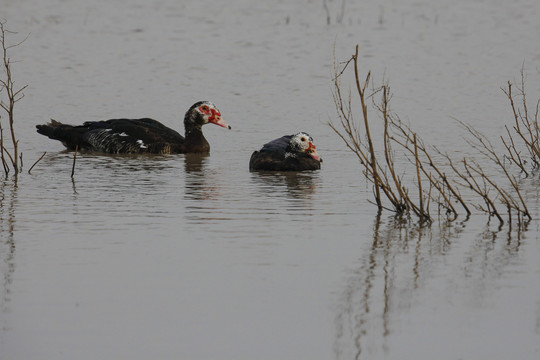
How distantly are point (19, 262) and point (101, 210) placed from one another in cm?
256

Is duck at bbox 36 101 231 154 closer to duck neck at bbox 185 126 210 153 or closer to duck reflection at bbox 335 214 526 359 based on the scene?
duck neck at bbox 185 126 210 153

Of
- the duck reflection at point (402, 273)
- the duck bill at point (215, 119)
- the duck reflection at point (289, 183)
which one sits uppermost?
the duck bill at point (215, 119)

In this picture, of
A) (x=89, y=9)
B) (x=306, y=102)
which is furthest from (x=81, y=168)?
(x=89, y=9)

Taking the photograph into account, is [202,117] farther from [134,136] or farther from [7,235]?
[7,235]

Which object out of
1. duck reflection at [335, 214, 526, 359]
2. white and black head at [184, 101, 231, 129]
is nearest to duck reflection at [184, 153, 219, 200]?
white and black head at [184, 101, 231, 129]

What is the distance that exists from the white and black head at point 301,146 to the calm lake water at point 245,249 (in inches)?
13.2

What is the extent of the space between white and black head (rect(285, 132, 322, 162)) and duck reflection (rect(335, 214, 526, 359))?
14.2 ft

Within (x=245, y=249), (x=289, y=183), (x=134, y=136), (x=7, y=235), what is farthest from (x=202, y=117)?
(x=245, y=249)

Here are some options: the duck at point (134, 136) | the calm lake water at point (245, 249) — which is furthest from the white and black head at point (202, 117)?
the calm lake water at point (245, 249)

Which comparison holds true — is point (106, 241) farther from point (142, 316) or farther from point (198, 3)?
point (198, 3)

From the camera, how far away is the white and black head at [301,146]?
1485 centimetres

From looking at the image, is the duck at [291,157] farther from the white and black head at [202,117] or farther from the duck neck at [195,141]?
the white and black head at [202,117]

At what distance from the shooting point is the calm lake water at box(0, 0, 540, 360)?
6.60m

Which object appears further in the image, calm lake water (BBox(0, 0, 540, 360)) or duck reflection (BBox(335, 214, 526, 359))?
duck reflection (BBox(335, 214, 526, 359))
